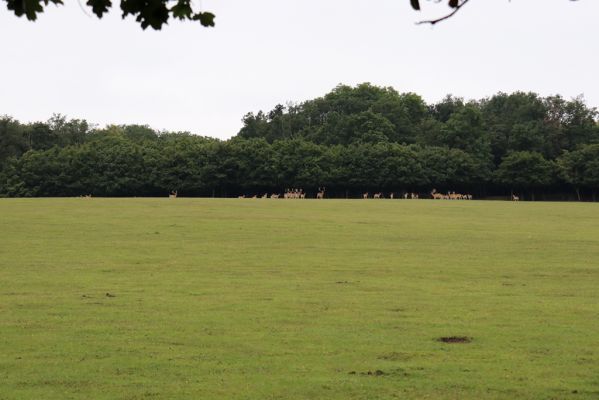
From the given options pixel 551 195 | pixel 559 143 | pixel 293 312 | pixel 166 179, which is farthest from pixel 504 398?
pixel 559 143

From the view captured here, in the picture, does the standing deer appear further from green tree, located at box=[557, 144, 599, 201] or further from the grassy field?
the grassy field

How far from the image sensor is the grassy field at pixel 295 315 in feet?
38.3

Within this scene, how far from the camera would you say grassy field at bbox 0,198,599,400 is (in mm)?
11664

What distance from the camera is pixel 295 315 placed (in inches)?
666

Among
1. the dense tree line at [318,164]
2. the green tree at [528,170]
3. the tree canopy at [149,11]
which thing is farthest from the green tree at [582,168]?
the tree canopy at [149,11]

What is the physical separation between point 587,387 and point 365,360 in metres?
3.17

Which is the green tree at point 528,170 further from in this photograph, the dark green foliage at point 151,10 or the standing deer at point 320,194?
the dark green foliage at point 151,10

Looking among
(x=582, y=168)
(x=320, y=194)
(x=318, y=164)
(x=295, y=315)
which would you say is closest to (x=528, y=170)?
(x=582, y=168)

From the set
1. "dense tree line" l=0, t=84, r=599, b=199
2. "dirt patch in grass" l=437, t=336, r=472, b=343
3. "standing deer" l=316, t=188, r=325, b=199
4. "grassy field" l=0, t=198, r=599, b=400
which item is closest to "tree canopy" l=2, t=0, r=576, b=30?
"grassy field" l=0, t=198, r=599, b=400

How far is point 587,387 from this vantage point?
11430mm

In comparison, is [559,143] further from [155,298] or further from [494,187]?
[155,298]

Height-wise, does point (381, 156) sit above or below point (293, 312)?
above

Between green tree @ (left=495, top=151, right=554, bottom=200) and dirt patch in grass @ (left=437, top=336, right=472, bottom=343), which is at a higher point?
green tree @ (left=495, top=151, right=554, bottom=200)

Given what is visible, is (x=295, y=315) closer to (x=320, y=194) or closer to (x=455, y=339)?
(x=455, y=339)
